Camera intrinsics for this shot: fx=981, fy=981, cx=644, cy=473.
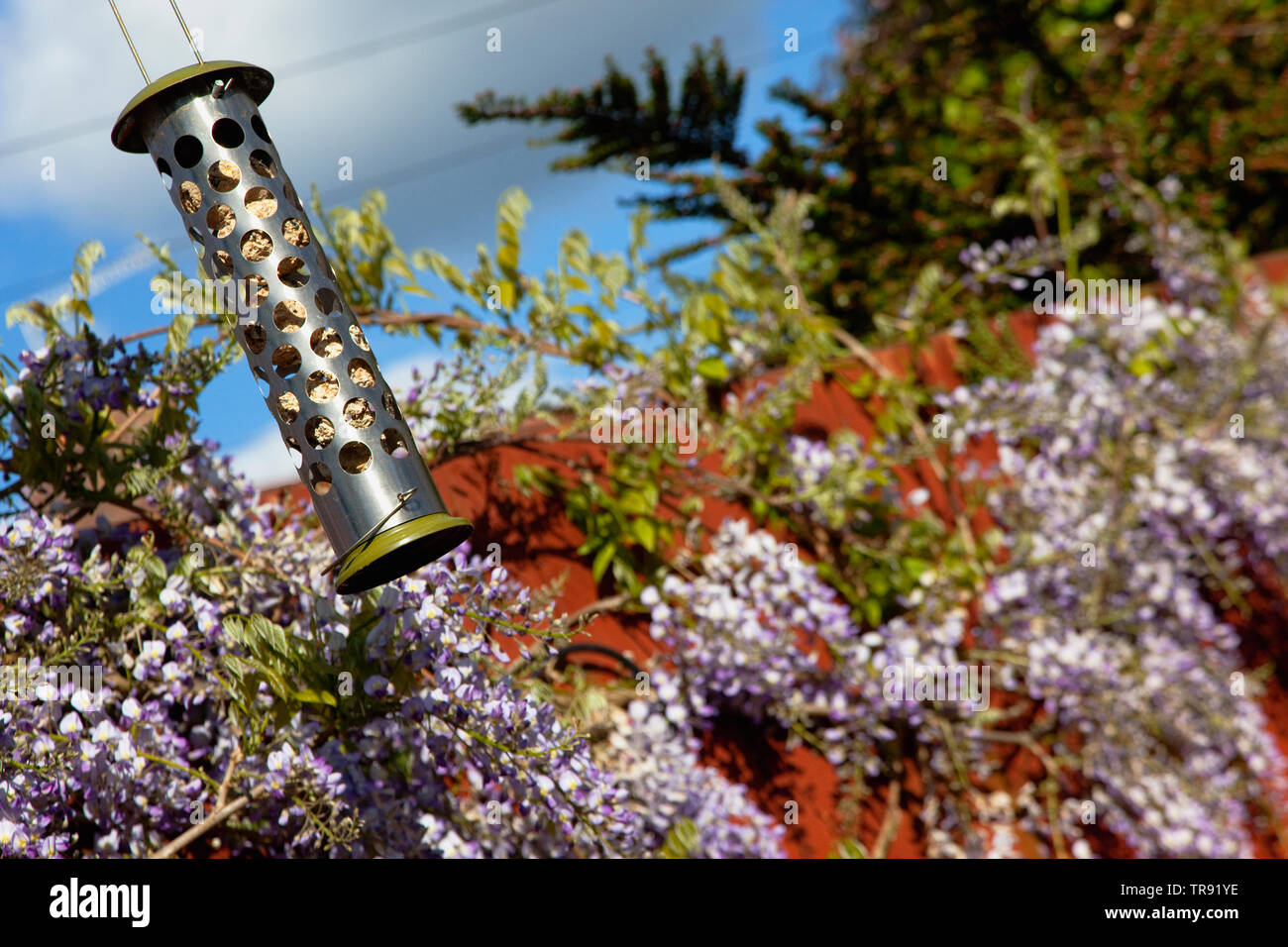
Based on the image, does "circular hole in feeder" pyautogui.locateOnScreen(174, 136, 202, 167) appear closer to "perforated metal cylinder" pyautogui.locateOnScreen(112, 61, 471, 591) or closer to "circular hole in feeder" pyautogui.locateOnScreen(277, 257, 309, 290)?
"perforated metal cylinder" pyautogui.locateOnScreen(112, 61, 471, 591)

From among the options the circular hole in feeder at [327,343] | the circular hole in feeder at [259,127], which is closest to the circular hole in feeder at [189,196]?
the circular hole in feeder at [259,127]

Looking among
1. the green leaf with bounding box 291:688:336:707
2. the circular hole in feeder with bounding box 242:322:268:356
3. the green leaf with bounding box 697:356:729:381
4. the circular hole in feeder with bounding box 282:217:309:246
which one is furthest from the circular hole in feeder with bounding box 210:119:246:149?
the green leaf with bounding box 697:356:729:381

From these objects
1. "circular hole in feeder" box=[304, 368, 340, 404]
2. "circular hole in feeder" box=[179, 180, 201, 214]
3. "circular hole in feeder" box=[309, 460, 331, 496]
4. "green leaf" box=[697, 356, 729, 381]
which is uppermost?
"circular hole in feeder" box=[179, 180, 201, 214]

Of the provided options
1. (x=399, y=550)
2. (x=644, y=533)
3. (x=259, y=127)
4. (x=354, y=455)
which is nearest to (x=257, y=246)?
(x=259, y=127)

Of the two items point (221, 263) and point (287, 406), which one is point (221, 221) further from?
point (287, 406)

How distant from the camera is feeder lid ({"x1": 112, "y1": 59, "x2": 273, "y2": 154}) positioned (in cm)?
116

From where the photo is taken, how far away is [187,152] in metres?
1.20

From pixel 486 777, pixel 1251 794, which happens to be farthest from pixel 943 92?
pixel 486 777

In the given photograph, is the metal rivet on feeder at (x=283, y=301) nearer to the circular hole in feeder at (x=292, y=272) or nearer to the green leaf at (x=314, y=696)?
the circular hole in feeder at (x=292, y=272)

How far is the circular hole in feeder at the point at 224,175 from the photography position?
1.19 metres

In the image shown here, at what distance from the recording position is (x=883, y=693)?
2.33 meters

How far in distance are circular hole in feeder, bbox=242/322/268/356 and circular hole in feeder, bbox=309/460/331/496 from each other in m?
0.16

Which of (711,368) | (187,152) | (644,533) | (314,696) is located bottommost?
(644,533)

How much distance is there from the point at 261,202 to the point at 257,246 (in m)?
0.06
